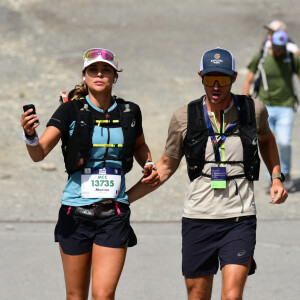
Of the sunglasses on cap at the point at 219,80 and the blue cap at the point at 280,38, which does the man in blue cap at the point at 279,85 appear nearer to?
the blue cap at the point at 280,38

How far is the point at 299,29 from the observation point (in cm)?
2206

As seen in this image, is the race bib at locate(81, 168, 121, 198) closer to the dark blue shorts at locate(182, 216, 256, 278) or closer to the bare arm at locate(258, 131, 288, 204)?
Result: the dark blue shorts at locate(182, 216, 256, 278)

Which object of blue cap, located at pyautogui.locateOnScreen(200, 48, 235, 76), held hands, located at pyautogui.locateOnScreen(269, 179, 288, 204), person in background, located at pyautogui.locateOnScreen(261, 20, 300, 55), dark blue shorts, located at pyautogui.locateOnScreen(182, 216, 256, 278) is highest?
person in background, located at pyautogui.locateOnScreen(261, 20, 300, 55)

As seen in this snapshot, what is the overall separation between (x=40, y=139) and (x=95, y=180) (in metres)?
0.45

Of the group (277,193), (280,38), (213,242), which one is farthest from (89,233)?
(280,38)

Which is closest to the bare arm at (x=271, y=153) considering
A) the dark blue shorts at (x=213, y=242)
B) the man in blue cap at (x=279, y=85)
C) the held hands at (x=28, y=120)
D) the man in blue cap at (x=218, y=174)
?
the man in blue cap at (x=218, y=174)

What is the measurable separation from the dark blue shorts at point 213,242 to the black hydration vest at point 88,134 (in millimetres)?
629

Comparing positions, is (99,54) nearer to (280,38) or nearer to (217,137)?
(217,137)

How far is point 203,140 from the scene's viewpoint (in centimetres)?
575

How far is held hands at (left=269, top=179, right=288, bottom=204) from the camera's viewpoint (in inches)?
233

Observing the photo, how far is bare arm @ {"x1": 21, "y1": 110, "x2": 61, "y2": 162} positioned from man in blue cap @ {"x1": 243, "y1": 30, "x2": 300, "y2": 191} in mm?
5541

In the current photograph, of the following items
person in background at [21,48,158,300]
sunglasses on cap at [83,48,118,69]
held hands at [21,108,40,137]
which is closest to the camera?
held hands at [21,108,40,137]

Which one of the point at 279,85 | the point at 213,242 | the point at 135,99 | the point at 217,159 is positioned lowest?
the point at 213,242

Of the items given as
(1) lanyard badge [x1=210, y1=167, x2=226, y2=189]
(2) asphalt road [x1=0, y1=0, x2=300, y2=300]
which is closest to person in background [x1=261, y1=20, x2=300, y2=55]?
(2) asphalt road [x1=0, y1=0, x2=300, y2=300]
